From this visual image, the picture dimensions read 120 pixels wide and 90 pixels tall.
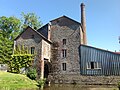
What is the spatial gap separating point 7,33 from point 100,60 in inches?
935

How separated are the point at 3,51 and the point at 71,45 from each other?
16.9 metres

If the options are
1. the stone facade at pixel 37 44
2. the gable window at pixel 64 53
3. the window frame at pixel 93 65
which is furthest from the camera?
the gable window at pixel 64 53

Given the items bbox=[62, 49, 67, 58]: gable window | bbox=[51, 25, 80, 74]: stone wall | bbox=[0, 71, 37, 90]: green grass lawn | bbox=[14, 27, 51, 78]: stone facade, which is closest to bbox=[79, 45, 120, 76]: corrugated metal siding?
bbox=[51, 25, 80, 74]: stone wall

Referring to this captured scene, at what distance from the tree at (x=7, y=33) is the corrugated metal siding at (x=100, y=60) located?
1841cm

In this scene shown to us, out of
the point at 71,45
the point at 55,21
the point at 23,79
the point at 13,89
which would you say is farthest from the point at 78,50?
the point at 13,89

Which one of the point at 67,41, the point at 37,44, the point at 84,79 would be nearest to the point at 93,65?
the point at 84,79

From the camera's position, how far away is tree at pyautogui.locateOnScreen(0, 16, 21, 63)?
43938 millimetres

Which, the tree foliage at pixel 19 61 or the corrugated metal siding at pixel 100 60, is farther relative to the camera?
the corrugated metal siding at pixel 100 60

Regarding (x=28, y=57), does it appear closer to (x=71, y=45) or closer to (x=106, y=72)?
(x=71, y=45)

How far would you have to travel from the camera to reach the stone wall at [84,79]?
3188 cm

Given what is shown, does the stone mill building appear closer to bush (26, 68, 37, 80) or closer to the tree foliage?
the tree foliage

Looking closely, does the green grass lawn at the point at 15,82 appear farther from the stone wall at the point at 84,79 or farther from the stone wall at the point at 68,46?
the stone wall at the point at 68,46

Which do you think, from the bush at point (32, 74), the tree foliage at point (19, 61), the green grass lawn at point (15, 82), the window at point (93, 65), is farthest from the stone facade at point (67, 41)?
the green grass lawn at point (15, 82)

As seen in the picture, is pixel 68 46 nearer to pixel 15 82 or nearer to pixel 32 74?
pixel 32 74
